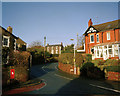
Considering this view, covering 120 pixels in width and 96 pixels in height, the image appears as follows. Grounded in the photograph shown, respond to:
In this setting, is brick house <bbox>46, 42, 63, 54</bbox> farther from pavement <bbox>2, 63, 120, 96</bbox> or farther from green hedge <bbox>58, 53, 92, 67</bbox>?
pavement <bbox>2, 63, 120, 96</bbox>

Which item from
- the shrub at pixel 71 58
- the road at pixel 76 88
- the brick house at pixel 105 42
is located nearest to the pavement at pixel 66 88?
the road at pixel 76 88

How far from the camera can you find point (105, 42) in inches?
1025

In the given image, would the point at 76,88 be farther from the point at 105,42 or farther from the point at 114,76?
the point at 105,42

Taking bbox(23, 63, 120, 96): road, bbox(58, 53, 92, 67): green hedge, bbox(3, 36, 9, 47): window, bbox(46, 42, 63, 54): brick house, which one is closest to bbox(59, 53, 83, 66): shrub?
bbox(58, 53, 92, 67): green hedge

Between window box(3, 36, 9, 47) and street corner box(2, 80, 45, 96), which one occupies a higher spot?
window box(3, 36, 9, 47)

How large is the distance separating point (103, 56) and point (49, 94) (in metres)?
18.2

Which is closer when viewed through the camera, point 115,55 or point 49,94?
point 49,94

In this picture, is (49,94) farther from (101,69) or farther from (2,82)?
(101,69)

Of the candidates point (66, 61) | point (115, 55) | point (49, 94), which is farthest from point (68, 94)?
point (115, 55)

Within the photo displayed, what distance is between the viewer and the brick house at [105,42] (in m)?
22.2

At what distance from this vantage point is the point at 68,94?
27.8ft

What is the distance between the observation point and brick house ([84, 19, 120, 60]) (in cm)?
2217

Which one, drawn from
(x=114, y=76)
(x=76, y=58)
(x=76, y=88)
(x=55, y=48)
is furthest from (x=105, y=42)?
(x=55, y=48)

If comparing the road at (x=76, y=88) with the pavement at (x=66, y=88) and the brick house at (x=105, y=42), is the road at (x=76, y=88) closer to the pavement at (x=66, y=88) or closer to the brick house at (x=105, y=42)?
the pavement at (x=66, y=88)
